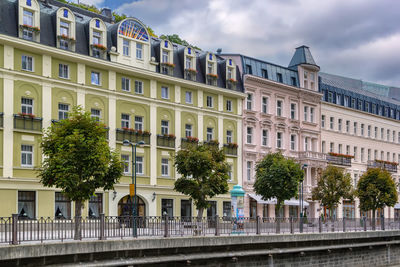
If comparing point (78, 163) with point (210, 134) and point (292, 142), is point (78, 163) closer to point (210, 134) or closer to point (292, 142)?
point (210, 134)

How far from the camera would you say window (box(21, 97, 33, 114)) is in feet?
136

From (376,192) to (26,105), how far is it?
104ft

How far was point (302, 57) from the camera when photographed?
65938 mm

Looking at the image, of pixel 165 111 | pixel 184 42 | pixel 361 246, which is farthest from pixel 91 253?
pixel 184 42

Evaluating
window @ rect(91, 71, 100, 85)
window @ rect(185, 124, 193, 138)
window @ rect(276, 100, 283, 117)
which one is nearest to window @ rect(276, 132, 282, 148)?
window @ rect(276, 100, 283, 117)

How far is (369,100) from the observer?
253 ft

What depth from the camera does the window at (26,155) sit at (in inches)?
1610

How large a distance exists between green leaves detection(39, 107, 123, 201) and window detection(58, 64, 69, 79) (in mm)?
14396

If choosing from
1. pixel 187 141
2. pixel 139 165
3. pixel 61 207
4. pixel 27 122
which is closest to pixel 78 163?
pixel 27 122

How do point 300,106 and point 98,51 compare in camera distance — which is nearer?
point 98,51

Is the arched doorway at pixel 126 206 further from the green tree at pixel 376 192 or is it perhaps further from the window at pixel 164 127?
the green tree at pixel 376 192

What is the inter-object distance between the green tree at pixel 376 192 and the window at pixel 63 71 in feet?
91.8

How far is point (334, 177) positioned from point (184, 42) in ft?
82.2

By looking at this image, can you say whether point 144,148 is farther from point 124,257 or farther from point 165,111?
point 124,257
